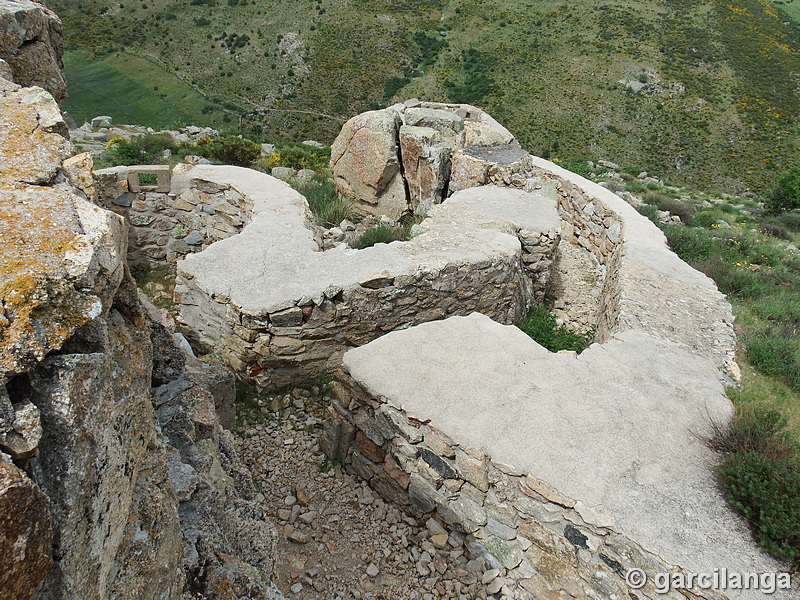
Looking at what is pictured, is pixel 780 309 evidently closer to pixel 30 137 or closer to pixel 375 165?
pixel 375 165

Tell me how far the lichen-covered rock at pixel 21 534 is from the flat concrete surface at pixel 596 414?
2.50 metres

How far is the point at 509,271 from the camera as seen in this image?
5.54 m

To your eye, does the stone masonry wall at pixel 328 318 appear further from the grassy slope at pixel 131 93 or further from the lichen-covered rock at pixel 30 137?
the grassy slope at pixel 131 93

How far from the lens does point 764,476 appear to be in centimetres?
280

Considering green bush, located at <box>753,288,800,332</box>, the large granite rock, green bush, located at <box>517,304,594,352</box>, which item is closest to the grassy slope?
the large granite rock

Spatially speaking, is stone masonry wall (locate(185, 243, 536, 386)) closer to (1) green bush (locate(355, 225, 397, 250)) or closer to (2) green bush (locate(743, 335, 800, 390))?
(1) green bush (locate(355, 225, 397, 250))

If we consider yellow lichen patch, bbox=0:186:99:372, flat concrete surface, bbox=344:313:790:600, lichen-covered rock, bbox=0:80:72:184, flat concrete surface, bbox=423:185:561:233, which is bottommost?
flat concrete surface, bbox=423:185:561:233

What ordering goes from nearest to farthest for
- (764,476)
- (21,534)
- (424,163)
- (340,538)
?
1. (21,534)
2. (764,476)
3. (340,538)
4. (424,163)

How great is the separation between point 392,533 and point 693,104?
28080mm

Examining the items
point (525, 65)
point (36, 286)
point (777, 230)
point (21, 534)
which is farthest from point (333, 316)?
point (525, 65)

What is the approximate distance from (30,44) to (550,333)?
5.62 meters

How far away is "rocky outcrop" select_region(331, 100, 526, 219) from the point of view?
8444mm

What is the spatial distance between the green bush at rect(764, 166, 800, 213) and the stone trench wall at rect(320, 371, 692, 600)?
15.4m

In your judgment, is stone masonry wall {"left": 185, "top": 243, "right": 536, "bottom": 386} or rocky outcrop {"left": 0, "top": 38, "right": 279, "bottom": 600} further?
stone masonry wall {"left": 185, "top": 243, "right": 536, "bottom": 386}
